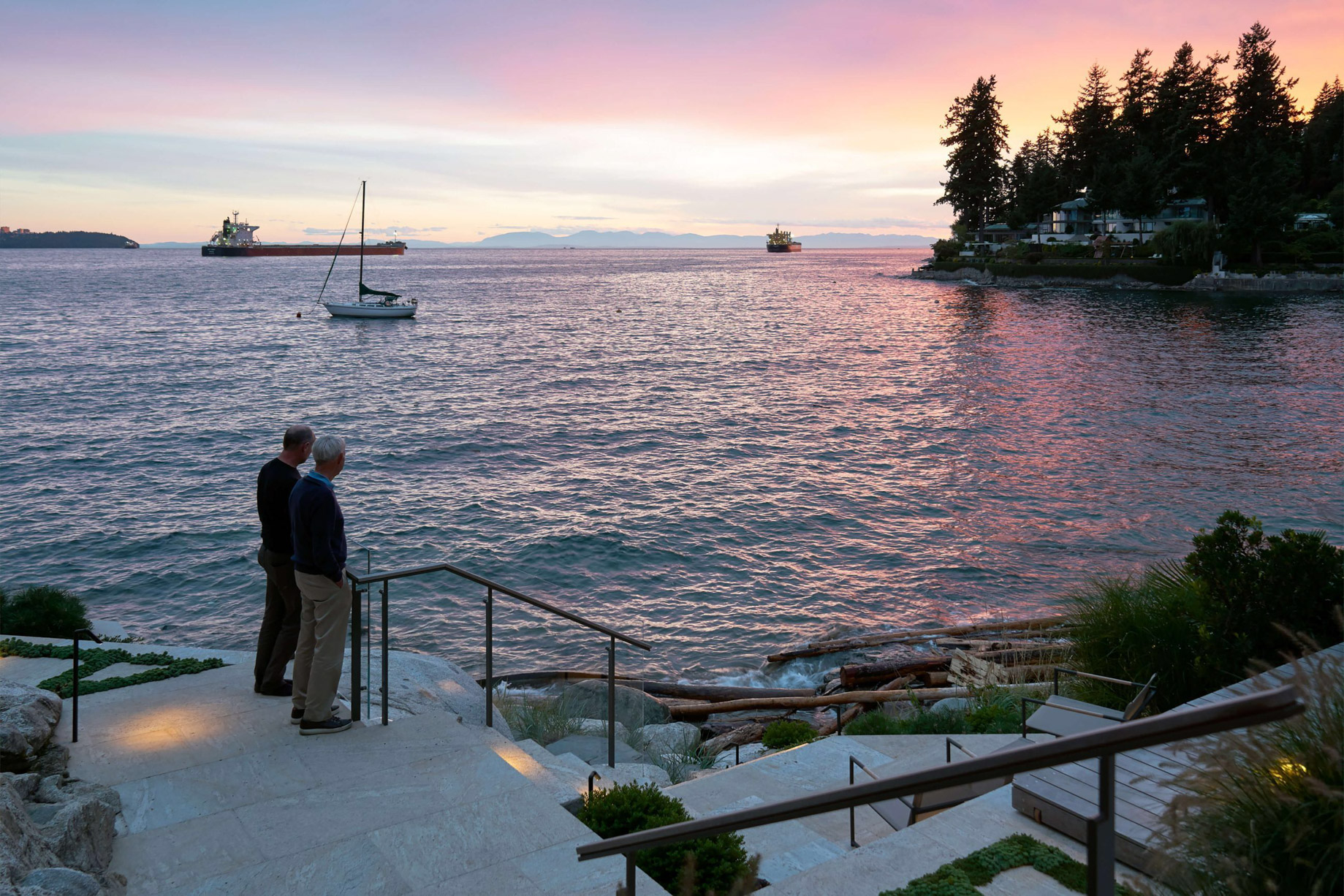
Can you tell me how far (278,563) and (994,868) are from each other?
5209mm

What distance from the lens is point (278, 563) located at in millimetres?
6633

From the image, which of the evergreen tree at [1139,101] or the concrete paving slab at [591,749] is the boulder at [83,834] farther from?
the evergreen tree at [1139,101]

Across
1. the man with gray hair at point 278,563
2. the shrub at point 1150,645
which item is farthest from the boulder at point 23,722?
the shrub at point 1150,645

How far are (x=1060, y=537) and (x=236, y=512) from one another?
19.8 metres

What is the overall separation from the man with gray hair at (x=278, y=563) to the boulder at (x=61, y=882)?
264cm

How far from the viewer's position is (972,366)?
47281 mm

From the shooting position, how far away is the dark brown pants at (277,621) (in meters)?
6.65

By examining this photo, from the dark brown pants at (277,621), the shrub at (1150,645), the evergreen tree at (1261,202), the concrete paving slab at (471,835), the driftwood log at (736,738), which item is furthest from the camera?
the evergreen tree at (1261,202)

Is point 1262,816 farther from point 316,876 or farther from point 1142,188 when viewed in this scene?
point 1142,188

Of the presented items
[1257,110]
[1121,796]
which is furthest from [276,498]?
[1257,110]

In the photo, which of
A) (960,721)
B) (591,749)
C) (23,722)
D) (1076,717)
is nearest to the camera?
(23,722)

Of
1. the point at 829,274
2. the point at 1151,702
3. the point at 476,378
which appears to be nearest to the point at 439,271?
the point at 829,274

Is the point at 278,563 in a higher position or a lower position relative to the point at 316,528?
lower

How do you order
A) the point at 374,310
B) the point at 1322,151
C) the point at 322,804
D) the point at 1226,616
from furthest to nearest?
1. the point at 1322,151
2. the point at 374,310
3. the point at 1226,616
4. the point at 322,804
